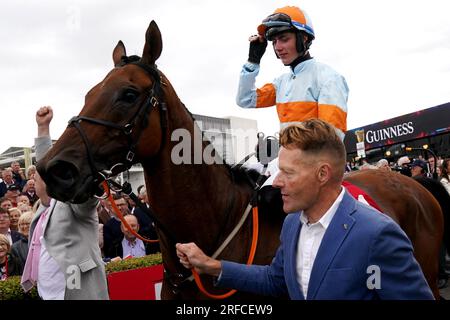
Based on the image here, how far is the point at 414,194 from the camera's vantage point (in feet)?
13.7

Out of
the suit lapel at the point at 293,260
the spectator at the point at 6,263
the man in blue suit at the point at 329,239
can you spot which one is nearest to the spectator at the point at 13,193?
the spectator at the point at 6,263

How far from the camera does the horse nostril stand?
7.90ft

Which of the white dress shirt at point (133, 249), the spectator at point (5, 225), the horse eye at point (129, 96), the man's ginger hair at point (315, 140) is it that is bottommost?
the white dress shirt at point (133, 249)

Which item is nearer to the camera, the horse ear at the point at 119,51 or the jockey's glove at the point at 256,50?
the horse ear at the point at 119,51

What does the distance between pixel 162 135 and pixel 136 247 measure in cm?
348

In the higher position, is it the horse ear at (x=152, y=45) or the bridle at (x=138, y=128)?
the horse ear at (x=152, y=45)

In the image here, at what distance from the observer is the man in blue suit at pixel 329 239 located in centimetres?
157

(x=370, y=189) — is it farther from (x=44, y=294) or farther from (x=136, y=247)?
(x=136, y=247)

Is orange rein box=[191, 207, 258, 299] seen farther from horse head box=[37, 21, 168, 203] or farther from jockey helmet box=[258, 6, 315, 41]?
jockey helmet box=[258, 6, 315, 41]

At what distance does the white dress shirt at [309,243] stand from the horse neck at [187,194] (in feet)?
3.49

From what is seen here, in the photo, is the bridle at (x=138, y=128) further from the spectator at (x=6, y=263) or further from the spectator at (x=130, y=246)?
the spectator at (x=130, y=246)

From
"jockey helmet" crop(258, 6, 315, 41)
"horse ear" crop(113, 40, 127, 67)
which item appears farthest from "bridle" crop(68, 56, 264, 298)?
"jockey helmet" crop(258, 6, 315, 41)

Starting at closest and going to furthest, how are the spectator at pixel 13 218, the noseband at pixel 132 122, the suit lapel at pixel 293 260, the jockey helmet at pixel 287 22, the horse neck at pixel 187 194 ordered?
the suit lapel at pixel 293 260 < the noseband at pixel 132 122 < the horse neck at pixel 187 194 < the jockey helmet at pixel 287 22 < the spectator at pixel 13 218

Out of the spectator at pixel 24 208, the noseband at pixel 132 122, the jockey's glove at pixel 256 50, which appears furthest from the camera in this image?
the spectator at pixel 24 208
